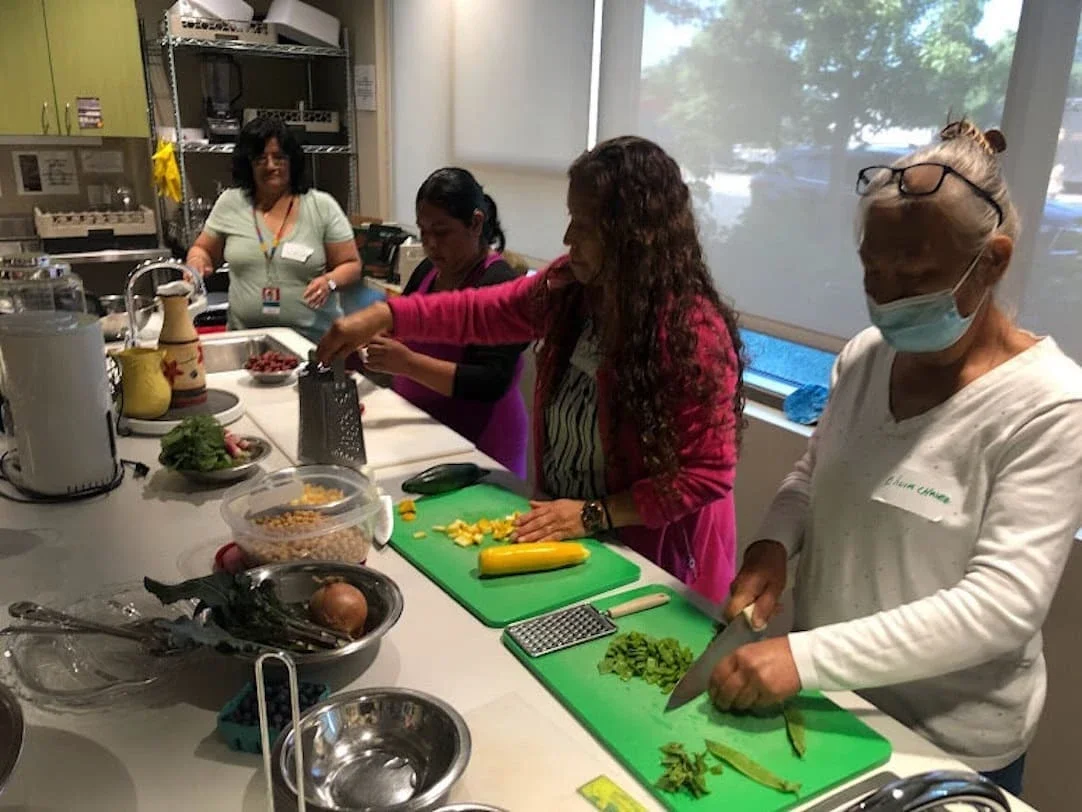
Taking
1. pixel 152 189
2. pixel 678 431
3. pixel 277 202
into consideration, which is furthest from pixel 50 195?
pixel 678 431

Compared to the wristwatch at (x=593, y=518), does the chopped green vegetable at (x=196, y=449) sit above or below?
above

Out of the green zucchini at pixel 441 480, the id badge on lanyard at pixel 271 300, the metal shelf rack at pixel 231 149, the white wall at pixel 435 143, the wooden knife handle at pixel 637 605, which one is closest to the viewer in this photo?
the wooden knife handle at pixel 637 605

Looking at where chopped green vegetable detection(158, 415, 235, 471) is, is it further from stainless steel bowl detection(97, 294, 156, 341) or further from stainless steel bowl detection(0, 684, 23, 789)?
stainless steel bowl detection(97, 294, 156, 341)

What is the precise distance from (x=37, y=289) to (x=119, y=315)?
572 millimetres

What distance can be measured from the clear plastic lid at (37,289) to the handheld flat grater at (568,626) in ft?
4.96

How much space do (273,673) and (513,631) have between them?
0.30 metres

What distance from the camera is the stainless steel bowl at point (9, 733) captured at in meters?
0.77

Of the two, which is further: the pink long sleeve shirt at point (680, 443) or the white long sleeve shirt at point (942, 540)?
the pink long sleeve shirt at point (680, 443)

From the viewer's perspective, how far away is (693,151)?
2746mm

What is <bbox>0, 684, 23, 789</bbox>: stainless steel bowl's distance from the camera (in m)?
0.77

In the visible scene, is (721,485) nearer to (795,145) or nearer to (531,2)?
(795,145)

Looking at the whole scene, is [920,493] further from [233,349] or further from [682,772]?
[233,349]

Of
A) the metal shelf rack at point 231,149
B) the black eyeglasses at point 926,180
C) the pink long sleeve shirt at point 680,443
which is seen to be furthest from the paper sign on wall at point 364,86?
the black eyeglasses at point 926,180

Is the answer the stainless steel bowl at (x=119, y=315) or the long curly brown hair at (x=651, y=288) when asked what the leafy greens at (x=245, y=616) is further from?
the stainless steel bowl at (x=119, y=315)
